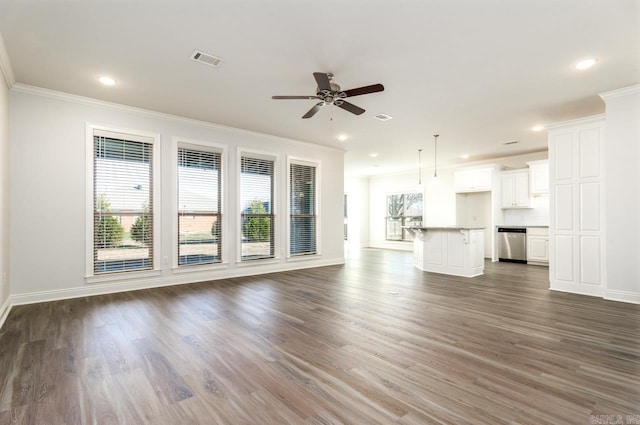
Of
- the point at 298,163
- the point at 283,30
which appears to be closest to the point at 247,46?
the point at 283,30

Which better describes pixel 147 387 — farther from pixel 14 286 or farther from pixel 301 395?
pixel 14 286

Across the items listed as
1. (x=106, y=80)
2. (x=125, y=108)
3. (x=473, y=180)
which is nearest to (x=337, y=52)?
(x=106, y=80)

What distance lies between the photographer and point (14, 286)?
13.2 ft

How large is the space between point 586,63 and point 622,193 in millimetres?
1959

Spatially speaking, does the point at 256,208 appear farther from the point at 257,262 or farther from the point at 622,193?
the point at 622,193

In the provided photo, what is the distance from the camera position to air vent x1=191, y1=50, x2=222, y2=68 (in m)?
3.30

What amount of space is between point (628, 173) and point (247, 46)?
16.9 feet

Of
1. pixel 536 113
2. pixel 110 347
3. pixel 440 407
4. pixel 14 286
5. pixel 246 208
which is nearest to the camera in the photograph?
pixel 440 407

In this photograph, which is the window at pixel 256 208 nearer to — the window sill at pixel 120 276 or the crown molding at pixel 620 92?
the window sill at pixel 120 276

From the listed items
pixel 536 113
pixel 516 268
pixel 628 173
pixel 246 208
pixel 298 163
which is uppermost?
pixel 536 113

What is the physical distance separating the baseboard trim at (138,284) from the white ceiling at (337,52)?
109 inches

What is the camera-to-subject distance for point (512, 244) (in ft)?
26.2

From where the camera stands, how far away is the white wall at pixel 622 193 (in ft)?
13.6

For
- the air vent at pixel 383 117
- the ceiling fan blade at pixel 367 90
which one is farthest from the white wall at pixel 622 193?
the ceiling fan blade at pixel 367 90
